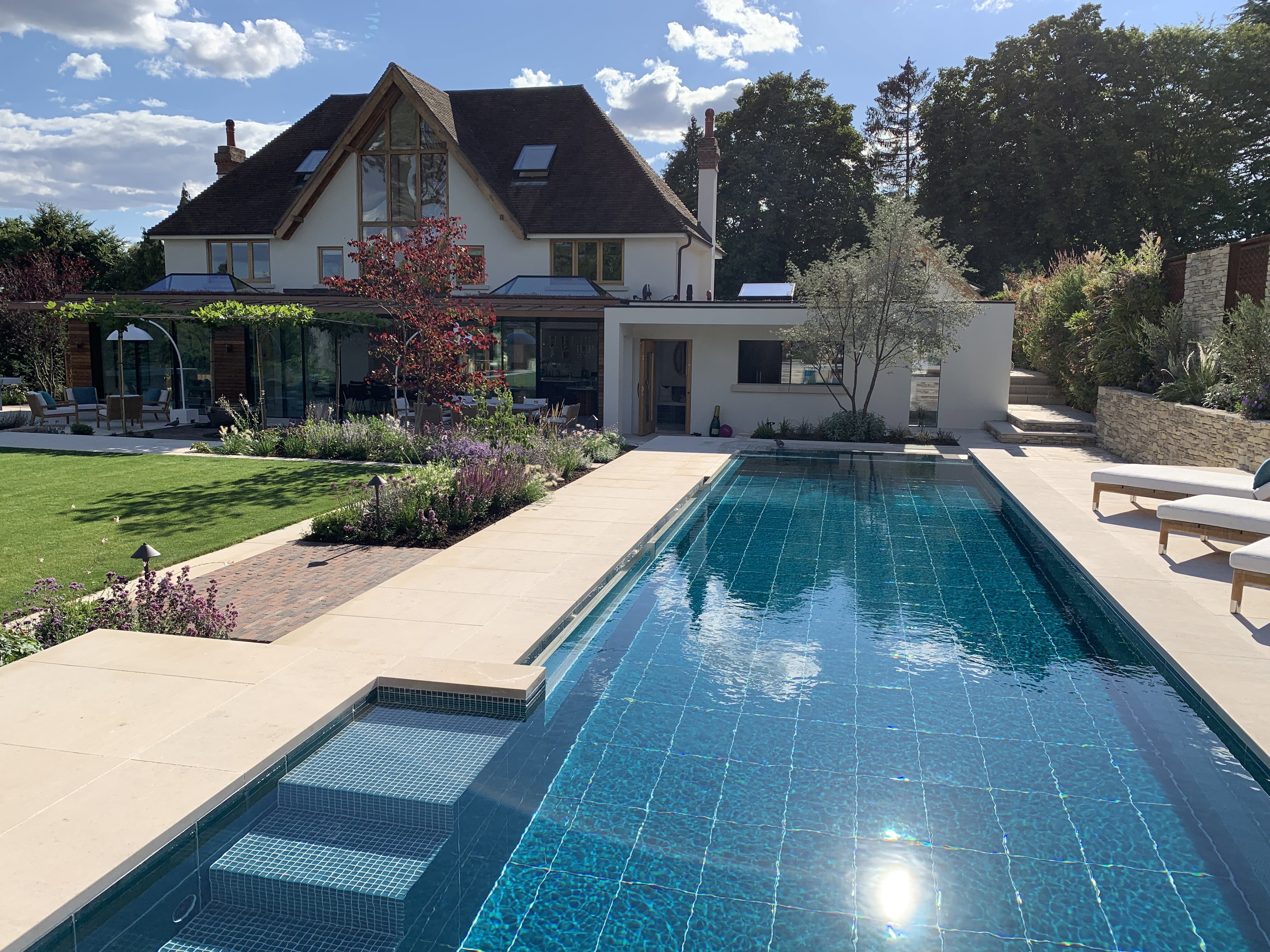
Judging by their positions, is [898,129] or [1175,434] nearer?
[1175,434]

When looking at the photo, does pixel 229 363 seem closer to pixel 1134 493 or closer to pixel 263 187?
pixel 263 187

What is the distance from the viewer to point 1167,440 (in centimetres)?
1488

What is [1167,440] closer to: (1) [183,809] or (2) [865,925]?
(2) [865,925]

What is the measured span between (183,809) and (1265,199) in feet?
131

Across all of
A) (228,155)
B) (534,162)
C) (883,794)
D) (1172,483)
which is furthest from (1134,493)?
(228,155)

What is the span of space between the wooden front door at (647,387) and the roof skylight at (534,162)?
651cm

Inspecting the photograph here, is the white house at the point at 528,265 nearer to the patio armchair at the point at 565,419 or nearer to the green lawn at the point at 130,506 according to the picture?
the patio armchair at the point at 565,419

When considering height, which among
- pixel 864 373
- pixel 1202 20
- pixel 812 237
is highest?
pixel 1202 20

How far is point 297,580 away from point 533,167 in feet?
Result: 65.7

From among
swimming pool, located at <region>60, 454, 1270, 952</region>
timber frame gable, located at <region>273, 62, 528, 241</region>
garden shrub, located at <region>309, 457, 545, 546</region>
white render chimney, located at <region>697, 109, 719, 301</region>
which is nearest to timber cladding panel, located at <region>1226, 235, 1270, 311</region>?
swimming pool, located at <region>60, 454, 1270, 952</region>

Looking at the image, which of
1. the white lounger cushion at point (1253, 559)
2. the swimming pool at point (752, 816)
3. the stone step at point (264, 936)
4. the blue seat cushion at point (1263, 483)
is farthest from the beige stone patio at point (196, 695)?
the blue seat cushion at point (1263, 483)

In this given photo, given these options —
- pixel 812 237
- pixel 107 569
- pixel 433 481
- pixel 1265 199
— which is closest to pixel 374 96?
pixel 433 481

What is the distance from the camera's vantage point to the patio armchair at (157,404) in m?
21.0

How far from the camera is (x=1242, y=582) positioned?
7121mm
